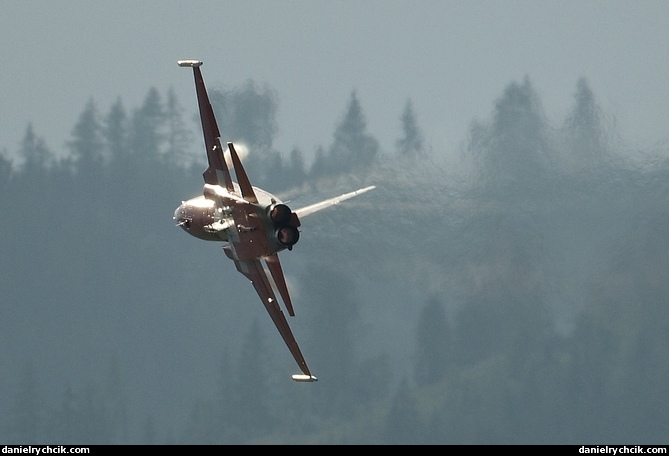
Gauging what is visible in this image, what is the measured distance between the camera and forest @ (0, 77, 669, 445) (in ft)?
198

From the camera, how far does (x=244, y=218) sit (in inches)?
1494

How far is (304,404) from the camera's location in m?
75.2

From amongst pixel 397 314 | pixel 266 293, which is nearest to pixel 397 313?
pixel 397 314

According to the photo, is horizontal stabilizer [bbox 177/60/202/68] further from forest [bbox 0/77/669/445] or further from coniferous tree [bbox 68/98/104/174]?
coniferous tree [bbox 68/98/104/174]

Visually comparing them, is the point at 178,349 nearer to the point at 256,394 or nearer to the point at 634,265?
the point at 256,394

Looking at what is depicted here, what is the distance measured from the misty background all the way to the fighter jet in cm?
355

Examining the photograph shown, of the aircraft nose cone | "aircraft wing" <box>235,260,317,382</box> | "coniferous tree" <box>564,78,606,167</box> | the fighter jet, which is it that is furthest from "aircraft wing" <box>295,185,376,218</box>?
"coniferous tree" <box>564,78,606,167</box>

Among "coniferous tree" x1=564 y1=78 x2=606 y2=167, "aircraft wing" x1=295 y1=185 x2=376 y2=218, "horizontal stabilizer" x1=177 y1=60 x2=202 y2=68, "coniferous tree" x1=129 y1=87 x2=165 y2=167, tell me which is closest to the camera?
"aircraft wing" x1=295 y1=185 x2=376 y2=218

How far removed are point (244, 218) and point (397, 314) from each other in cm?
3304

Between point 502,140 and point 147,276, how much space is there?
121ft

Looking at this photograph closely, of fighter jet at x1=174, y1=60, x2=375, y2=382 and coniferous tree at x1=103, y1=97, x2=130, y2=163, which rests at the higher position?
→ coniferous tree at x1=103, y1=97, x2=130, y2=163

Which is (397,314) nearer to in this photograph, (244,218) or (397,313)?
(397,313)

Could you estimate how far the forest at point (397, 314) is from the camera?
60.3m
